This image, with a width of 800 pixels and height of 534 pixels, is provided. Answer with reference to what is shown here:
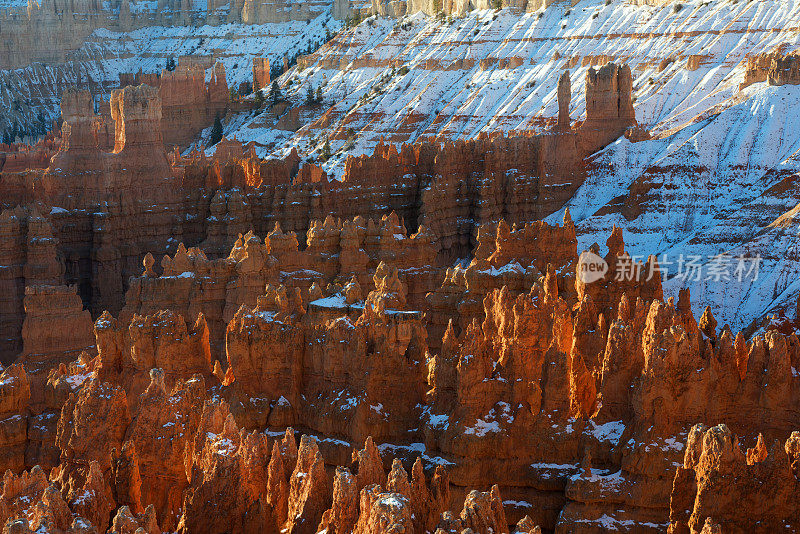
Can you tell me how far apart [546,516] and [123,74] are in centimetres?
12231

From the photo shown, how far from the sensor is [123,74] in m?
139

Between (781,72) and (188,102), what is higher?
(188,102)

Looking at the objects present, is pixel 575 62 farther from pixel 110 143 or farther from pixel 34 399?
pixel 34 399

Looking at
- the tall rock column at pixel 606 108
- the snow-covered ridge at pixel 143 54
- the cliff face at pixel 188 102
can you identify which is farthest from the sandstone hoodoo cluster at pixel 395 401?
the snow-covered ridge at pixel 143 54

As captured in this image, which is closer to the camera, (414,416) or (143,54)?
(414,416)

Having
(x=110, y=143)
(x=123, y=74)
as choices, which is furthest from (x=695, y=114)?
(x=123, y=74)

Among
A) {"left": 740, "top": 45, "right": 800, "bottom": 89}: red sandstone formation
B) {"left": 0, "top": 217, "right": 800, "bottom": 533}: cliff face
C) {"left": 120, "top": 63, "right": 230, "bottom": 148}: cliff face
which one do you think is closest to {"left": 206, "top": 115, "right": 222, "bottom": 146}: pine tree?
{"left": 120, "top": 63, "right": 230, "bottom": 148}: cliff face
